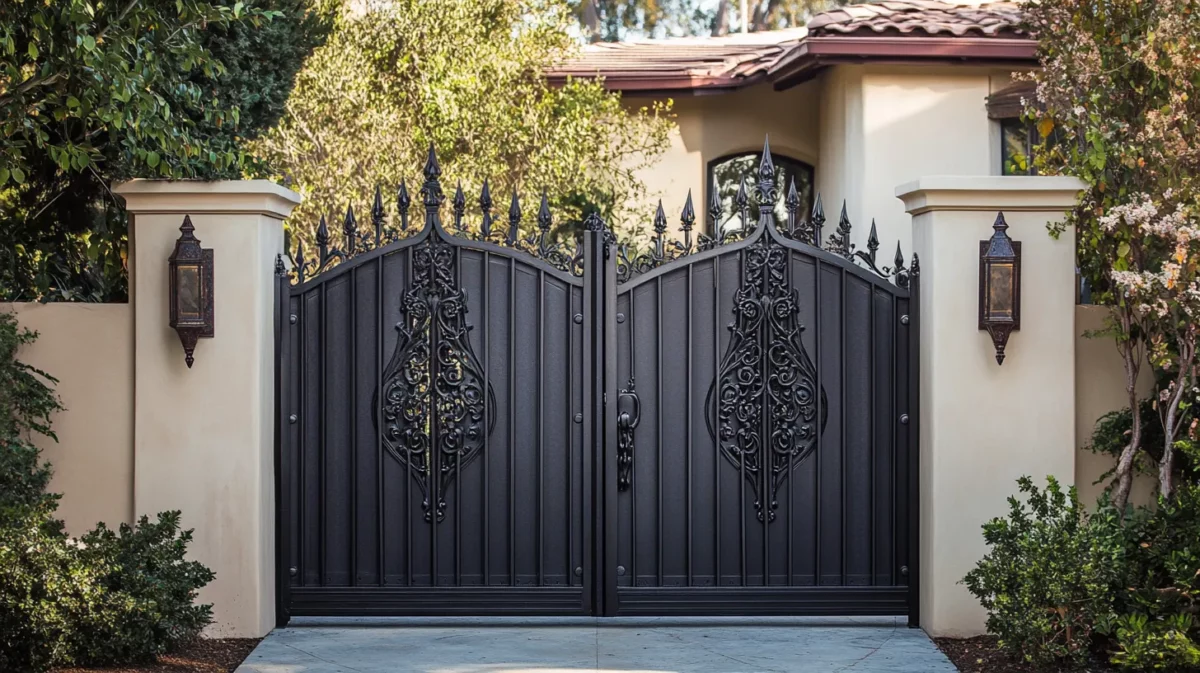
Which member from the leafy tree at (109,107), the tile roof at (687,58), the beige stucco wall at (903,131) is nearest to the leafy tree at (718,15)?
the tile roof at (687,58)

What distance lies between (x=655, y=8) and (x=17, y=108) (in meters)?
26.2

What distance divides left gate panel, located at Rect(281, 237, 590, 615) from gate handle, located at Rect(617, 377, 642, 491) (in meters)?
0.20

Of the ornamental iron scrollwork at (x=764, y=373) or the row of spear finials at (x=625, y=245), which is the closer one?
the row of spear finials at (x=625, y=245)

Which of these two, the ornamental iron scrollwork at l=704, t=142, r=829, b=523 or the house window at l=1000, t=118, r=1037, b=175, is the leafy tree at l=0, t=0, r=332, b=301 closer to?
the ornamental iron scrollwork at l=704, t=142, r=829, b=523

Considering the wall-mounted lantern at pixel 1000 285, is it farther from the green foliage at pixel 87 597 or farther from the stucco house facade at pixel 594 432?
the green foliage at pixel 87 597

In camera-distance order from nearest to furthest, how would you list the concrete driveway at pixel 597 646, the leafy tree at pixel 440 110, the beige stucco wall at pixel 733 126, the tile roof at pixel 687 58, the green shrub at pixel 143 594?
1. the green shrub at pixel 143 594
2. the concrete driveway at pixel 597 646
3. the leafy tree at pixel 440 110
4. the tile roof at pixel 687 58
5. the beige stucco wall at pixel 733 126

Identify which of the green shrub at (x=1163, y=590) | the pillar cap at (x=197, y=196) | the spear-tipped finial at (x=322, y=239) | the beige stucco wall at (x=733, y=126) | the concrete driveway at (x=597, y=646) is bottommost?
the concrete driveway at (x=597, y=646)

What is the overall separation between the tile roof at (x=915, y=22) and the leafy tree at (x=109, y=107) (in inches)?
198

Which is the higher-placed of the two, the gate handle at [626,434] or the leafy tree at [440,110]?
the leafy tree at [440,110]

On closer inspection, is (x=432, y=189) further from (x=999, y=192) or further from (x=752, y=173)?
(x=752, y=173)

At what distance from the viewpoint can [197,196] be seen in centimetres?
649

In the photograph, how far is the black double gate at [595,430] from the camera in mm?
6820

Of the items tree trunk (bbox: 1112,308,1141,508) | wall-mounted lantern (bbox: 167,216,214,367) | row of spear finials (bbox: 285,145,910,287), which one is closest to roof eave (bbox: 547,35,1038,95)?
row of spear finials (bbox: 285,145,910,287)

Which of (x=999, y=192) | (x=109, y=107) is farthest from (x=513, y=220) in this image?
(x=999, y=192)
